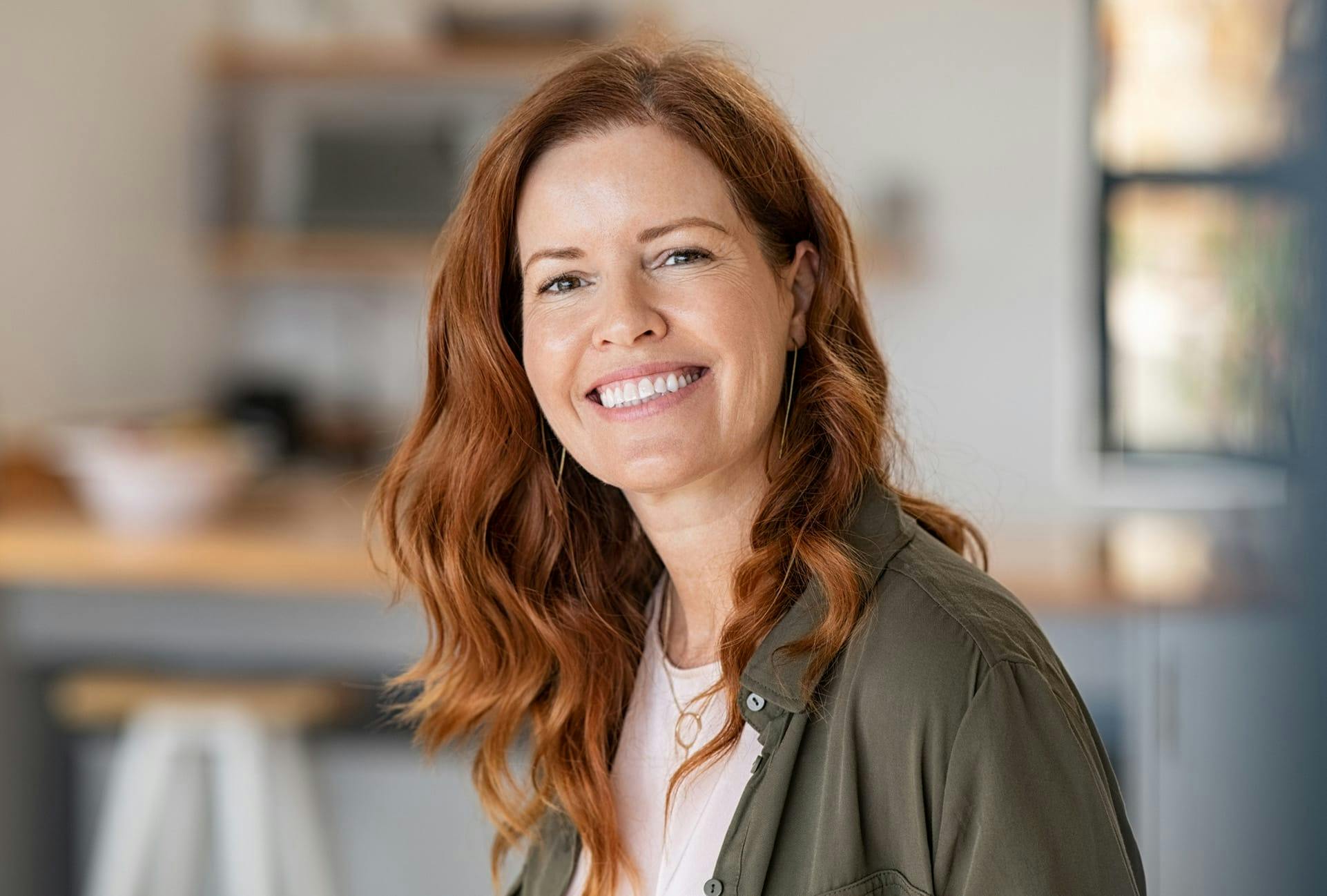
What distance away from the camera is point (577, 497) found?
54.3 inches

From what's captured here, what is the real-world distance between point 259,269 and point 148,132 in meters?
0.51

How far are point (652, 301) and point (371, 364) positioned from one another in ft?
12.4

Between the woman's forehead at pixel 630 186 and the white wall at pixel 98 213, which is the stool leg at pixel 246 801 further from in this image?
the woman's forehead at pixel 630 186

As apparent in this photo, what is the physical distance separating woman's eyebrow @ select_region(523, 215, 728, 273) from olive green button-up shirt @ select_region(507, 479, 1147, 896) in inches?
9.9

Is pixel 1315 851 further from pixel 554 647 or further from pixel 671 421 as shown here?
pixel 554 647

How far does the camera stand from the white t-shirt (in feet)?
3.69

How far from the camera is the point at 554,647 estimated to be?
133 centimetres

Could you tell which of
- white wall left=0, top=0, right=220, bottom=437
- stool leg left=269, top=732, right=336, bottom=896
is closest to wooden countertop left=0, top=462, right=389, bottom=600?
stool leg left=269, top=732, right=336, bottom=896

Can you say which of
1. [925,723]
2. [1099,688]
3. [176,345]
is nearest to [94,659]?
[176,345]

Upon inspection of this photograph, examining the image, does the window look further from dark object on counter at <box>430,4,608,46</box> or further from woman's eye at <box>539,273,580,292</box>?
woman's eye at <box>539,273,580,292</box>

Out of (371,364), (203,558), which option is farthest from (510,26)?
(203,558)

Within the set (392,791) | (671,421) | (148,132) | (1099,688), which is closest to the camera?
(671,421)

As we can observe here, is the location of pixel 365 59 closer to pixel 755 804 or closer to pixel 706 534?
pixel 706 534

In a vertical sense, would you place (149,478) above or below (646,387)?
below
